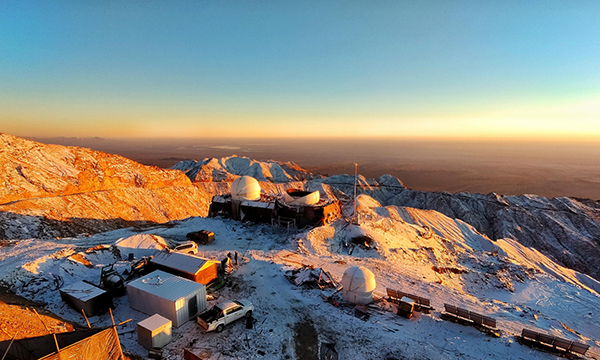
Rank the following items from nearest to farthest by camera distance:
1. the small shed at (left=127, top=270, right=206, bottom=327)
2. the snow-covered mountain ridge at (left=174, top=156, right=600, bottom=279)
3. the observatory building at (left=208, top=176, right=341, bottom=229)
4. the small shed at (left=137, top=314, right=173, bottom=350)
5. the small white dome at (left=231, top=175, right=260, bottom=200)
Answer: the small shed at (left=137, top=314, right=173, bottom=350)
the small shed at (left=127, top=270, right=206, bottom=327)
the observatory building at (left=208, top=176, right=341, bottom=229)
the small white dome at (left=231, top=175, right=260, bottom=200)
the snow-covered mountain ridge at (left=174, top=156, right=600, bottom=279)

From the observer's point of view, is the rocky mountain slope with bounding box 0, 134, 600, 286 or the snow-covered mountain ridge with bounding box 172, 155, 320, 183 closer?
the rocky mountain slope with bounding box 0, 134, 600, 286

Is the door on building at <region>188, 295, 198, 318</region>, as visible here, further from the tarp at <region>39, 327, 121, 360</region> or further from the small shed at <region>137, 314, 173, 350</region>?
the tarp at <region>39, 327, 121, 360</region>

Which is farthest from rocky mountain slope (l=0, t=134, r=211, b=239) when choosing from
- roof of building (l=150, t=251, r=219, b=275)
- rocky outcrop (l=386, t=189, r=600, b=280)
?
rocky outcrop (l=386, t=189, r=600, b=280)

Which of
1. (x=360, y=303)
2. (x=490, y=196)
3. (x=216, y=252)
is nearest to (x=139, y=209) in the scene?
(x=216, y=252)

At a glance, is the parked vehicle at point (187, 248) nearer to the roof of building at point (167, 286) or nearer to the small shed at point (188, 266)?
the small shed at point (188, 266)

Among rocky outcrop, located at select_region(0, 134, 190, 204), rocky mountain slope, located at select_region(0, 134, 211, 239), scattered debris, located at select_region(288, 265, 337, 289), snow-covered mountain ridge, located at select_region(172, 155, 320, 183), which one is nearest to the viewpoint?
scattered debris, located at select_region(288, 265, 337, 289)

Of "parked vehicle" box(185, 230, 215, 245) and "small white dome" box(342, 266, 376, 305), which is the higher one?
"small white dome" box(342, 266, 376, 305)
